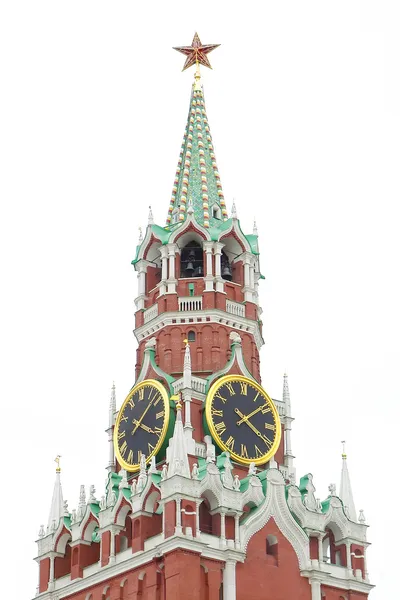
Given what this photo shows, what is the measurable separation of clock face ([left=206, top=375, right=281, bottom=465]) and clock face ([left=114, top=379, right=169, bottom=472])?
6.02 ft

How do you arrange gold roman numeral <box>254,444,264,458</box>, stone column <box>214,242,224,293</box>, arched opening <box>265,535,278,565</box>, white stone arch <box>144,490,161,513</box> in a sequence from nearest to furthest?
white stone arch <box>144,490,161,513</box>
arched opening <box>265,535,278,565</box>
gold roman numeral <box>254,444,264,458</box>
stone column <box>214,242,224,293</box>

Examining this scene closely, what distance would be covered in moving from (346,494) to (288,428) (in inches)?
132

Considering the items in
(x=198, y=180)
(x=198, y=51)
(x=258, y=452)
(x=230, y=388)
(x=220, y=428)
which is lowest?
(x=258, y=452)

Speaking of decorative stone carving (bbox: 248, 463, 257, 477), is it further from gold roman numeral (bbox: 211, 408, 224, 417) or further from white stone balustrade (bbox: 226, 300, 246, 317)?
white stone balustrade (bbox: 226, 300, 246, 317)

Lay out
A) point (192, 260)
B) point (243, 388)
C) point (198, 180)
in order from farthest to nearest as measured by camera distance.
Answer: point (198, 180), point (192, 260), point (243, 388)

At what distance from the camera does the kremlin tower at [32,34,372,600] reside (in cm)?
5403

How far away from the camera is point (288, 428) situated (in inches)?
2373

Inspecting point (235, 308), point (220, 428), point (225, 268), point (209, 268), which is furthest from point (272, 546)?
point (225, 268)

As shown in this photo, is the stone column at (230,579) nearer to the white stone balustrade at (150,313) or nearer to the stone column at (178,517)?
the stone column at (178,517)

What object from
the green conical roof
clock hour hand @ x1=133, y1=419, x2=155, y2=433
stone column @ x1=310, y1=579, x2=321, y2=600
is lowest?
stone column @ x1=310, y1=579, x2=321, y2=600

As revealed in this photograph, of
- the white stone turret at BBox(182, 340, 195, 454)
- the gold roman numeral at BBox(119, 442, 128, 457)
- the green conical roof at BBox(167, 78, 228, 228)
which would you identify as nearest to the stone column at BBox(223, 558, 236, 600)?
the white stone turret at BBox(182, 340, 195, 454)

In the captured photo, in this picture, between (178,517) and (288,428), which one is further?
(288,428)

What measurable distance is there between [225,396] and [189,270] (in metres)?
6.57

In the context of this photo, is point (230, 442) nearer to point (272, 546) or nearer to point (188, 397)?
point (188, 397)
